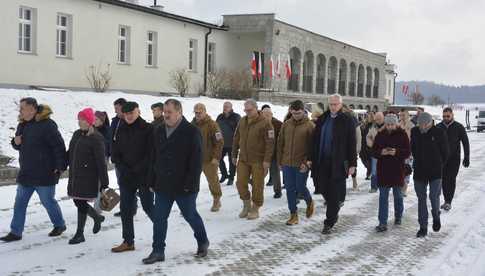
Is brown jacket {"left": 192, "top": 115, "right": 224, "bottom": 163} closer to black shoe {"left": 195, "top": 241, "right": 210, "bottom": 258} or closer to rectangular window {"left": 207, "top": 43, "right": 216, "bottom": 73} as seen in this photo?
black shoe {"left": 195, "top": 241, "right": 210, "bottom": 258}

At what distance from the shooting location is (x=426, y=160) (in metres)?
8.80

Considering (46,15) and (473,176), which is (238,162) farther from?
(46,15)

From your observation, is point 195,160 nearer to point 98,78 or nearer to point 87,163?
point 87,163

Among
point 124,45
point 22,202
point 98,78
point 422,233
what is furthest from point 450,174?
point 124,45

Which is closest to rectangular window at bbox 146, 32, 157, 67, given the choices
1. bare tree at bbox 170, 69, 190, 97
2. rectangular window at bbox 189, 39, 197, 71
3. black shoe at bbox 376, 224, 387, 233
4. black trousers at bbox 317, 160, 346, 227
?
bare tree at bbox 170, 69, 190, 97

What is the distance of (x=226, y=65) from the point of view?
34906 millimetres

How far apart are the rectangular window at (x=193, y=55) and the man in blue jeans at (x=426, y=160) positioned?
2336 cm

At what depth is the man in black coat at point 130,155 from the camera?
23.6ft

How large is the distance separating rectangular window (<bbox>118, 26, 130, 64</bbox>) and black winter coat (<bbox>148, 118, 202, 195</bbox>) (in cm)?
2057

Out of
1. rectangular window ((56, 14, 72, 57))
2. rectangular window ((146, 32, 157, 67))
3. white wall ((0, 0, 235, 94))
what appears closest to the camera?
white wall ((0, 0, 235, 94))

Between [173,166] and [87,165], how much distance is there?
1.50 m

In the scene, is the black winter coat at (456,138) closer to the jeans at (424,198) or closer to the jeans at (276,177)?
the jeans at (424,198)

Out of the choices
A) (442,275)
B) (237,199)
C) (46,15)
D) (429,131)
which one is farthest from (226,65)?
Answer: (442,275)

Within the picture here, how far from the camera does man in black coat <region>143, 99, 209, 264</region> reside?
680cm
